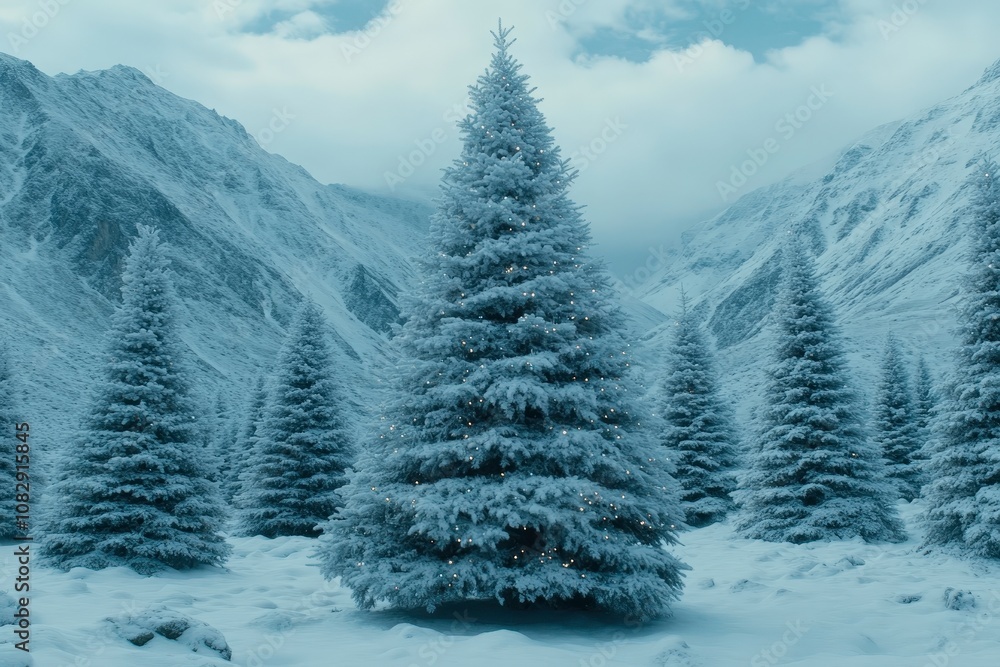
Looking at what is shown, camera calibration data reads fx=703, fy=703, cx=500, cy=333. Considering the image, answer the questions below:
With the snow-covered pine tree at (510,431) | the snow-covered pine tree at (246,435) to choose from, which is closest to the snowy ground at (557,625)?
the snow-covered pine tree at (510,431)

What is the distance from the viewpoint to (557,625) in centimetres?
877

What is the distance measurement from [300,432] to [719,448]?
14392 mm

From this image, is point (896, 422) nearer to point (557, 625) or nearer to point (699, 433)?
point (699, 433)

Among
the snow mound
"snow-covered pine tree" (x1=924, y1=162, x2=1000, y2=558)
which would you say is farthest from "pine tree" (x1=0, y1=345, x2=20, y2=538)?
"snow-covered pine tree" (x1=924, y1=162, x2=1000, y2=558)

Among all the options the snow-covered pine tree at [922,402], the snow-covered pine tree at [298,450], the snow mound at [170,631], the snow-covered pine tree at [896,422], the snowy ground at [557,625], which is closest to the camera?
the snow mound at [170,631]

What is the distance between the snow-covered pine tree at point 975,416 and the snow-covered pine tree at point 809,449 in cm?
284

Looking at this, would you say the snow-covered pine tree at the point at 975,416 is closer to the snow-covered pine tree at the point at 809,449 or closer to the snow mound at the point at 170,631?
the snow-covered pine tree at the point at 809,449

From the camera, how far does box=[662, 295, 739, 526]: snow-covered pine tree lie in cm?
2461

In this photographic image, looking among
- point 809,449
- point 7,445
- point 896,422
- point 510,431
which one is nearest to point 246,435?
point 7,445

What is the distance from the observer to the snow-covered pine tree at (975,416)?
13.5 metres

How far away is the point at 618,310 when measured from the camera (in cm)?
1016

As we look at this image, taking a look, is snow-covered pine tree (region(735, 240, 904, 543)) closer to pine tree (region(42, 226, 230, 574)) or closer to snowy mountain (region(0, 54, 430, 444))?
pine tree (region(42, 226, 230, 574))

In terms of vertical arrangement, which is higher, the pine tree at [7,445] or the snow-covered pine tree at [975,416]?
the snow-covered pine tree at [975,416]

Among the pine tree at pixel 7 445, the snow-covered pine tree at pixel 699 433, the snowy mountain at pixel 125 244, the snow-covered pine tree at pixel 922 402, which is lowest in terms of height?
the pine tree at pixel 7 445
